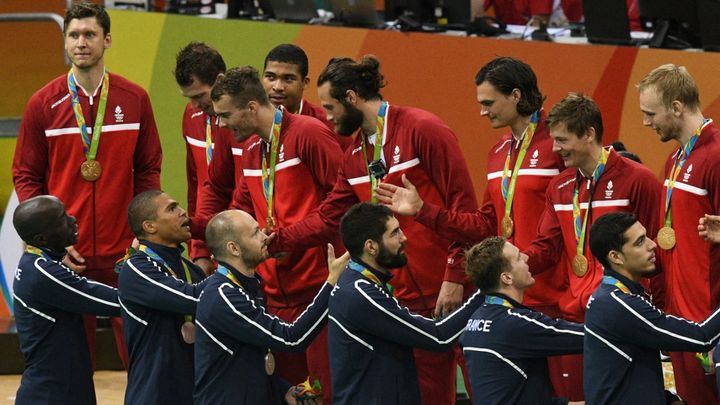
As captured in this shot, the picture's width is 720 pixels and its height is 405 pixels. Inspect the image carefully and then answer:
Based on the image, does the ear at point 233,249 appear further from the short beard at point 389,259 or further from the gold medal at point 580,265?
the gold medal at point 580,265

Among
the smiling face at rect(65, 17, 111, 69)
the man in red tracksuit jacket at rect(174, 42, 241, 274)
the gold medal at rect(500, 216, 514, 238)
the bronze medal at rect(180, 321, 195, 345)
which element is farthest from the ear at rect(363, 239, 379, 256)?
the smiling face at rect(65, 17, 111, 69)

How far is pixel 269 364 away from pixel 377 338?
0.56 meters

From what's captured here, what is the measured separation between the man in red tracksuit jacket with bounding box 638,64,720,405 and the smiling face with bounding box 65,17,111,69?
2.74 metres

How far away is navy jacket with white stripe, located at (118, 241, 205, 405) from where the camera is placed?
624 centimetres

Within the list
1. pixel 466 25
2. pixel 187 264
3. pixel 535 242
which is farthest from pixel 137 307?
pixel 466 25

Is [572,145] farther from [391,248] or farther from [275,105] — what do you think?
[275,105]

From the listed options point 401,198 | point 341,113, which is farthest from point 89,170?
point 401,198

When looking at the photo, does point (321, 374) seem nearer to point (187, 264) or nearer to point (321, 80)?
point (187, 264)

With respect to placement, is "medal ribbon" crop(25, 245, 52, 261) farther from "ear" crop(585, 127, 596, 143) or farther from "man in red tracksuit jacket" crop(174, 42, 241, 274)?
"ear" crop(585, 127, 596, 143)

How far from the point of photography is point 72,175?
23.5 ft

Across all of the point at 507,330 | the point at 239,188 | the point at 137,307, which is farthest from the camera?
the point at 239,188

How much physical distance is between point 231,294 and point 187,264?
0.73m

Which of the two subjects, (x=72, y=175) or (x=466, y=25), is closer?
(x=72, y=175)

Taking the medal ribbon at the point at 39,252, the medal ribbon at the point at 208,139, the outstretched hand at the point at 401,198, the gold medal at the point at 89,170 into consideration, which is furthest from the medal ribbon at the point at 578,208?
the gold medal at the point at 89,170
